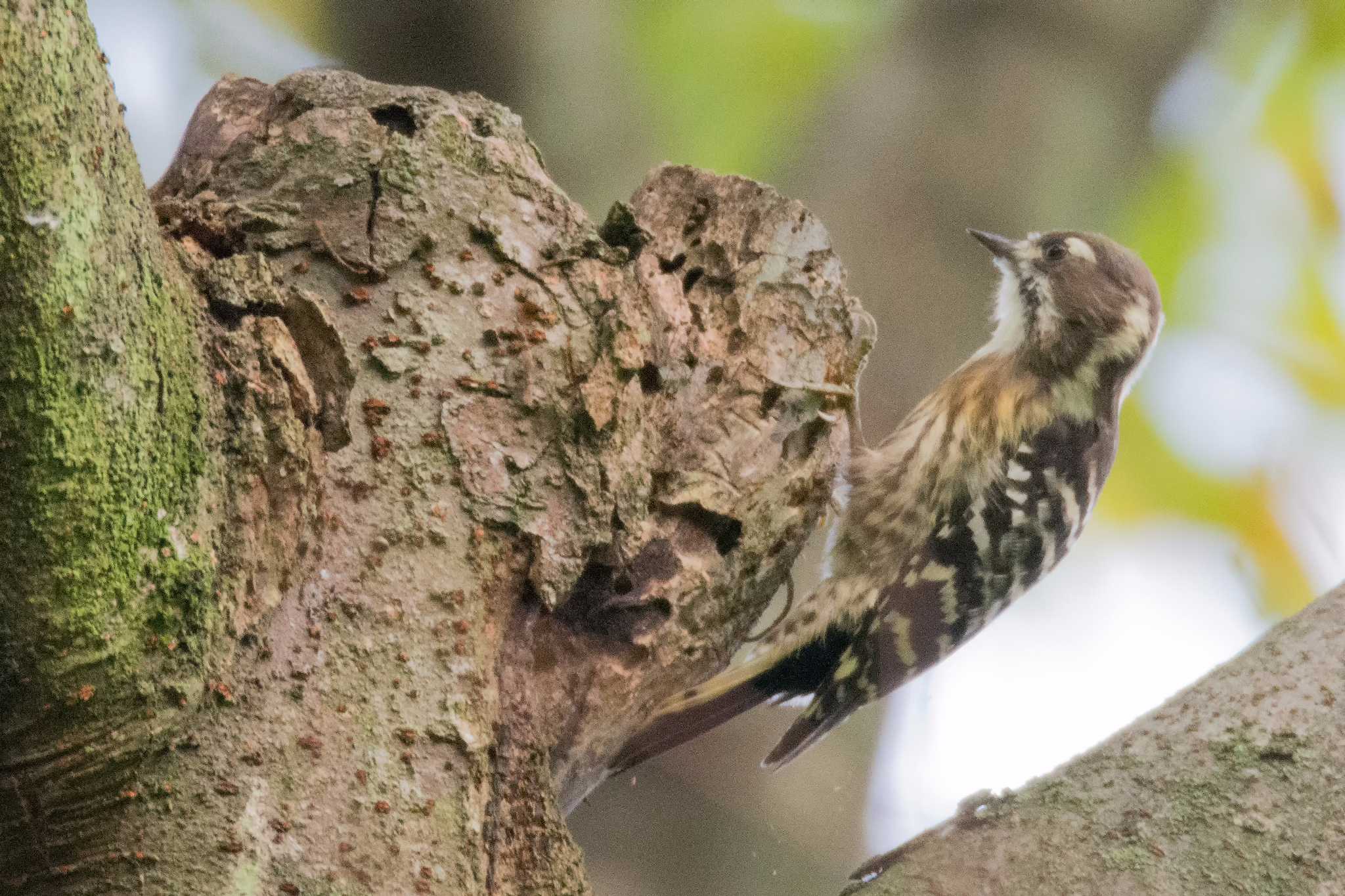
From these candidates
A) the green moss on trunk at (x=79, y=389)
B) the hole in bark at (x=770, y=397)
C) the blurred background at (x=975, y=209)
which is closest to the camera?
the green moss on trunk at (x=79, y=389)

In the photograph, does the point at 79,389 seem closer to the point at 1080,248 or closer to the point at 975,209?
the point at 975,209

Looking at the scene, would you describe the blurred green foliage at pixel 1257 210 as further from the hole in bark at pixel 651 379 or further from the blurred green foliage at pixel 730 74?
the hole in bark at pixel 651 379

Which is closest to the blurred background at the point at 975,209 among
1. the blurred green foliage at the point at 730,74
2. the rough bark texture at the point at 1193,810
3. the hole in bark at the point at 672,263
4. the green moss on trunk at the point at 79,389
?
the blurred green foliage at the point at 730,74

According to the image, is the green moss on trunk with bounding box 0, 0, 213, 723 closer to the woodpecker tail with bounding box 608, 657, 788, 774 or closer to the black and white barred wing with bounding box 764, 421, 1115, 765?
the woodpecker tail with bounding box 608, 657, 788, 774

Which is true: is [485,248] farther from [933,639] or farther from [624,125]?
[933,639]

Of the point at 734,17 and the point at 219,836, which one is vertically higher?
the point at 734,17

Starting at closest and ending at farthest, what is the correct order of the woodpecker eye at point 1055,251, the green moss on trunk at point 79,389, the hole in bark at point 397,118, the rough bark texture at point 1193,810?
the green moss on trunk at point 79,389 → the rough bark texture at point 1193,810 → the hole in bark at point 397,118 → the woodpecker eye at point 1055,251

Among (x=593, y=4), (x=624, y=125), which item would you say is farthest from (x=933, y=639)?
(x=593, y=4)
